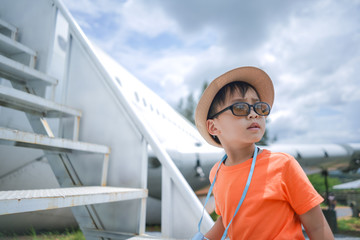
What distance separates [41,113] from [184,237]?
1504mm

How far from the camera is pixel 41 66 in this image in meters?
2.28

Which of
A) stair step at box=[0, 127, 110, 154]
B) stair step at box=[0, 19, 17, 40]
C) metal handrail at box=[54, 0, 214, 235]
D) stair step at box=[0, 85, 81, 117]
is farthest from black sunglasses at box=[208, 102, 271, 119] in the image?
stair step at box=[0, 19, 17, 40]

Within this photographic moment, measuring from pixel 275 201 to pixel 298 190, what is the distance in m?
0.09

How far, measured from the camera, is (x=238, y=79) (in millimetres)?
1063

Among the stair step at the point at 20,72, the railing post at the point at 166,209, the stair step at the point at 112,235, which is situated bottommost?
the stair step at the point at 112,235

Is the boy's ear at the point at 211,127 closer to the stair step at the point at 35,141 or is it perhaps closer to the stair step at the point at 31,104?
the stair step at the point at 35,141

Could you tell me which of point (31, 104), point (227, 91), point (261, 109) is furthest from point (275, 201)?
point (31, 104)

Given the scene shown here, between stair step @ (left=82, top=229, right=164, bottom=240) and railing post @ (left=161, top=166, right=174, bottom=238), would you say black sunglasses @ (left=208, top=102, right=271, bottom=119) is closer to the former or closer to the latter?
railing post @ (left=161, top=166, right=174, bottom=238)

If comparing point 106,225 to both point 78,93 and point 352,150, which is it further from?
point 352,150

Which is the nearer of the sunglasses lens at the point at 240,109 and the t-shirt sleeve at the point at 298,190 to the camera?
the t-shirt sleeve at the point at 298,190

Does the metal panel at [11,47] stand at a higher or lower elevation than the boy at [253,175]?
higher

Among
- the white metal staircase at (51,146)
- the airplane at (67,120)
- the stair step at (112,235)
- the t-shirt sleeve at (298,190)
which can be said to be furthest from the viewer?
the airplane at (67,120)

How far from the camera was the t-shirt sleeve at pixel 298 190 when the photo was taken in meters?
0.77

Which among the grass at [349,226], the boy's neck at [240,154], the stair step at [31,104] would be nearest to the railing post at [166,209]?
the boy's neck at [240,154]
